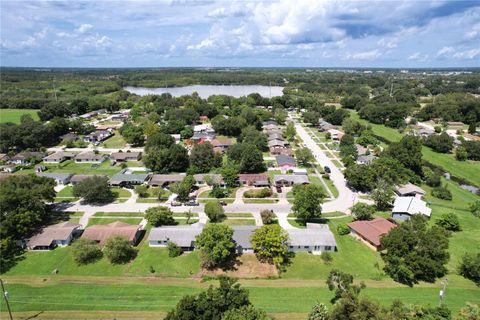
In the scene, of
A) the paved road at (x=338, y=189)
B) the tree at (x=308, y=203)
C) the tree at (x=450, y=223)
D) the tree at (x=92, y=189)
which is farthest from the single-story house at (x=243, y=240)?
the tree at (x=450, y=223)

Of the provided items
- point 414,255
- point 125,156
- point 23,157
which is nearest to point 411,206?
point 414,255

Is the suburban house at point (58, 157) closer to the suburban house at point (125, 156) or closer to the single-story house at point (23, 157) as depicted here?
the single-story house at point (23, 157)

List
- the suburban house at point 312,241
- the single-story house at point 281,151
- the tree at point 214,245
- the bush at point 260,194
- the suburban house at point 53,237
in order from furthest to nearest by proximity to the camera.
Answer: the single-story house at point 281,151 < the bush at point 260,194 < the suburban house at point 53,237 < the suburban house at point 312,241 < the tree at point 214,245

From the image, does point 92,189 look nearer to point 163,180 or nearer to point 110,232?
point 110,232

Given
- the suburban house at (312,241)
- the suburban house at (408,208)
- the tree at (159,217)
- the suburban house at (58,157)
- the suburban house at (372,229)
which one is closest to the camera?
the suburban house at (312,241)

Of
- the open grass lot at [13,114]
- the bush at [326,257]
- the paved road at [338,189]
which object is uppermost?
the open grass lot at [13,114]

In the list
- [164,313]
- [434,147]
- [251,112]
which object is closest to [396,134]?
[434,147]

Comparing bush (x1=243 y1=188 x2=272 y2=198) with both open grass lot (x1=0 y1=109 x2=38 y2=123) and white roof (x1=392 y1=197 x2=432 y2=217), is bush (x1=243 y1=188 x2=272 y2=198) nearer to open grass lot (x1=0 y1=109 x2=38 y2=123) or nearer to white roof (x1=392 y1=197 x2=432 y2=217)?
white roof (x1=392 y1=197 x2=432 y2=217)
